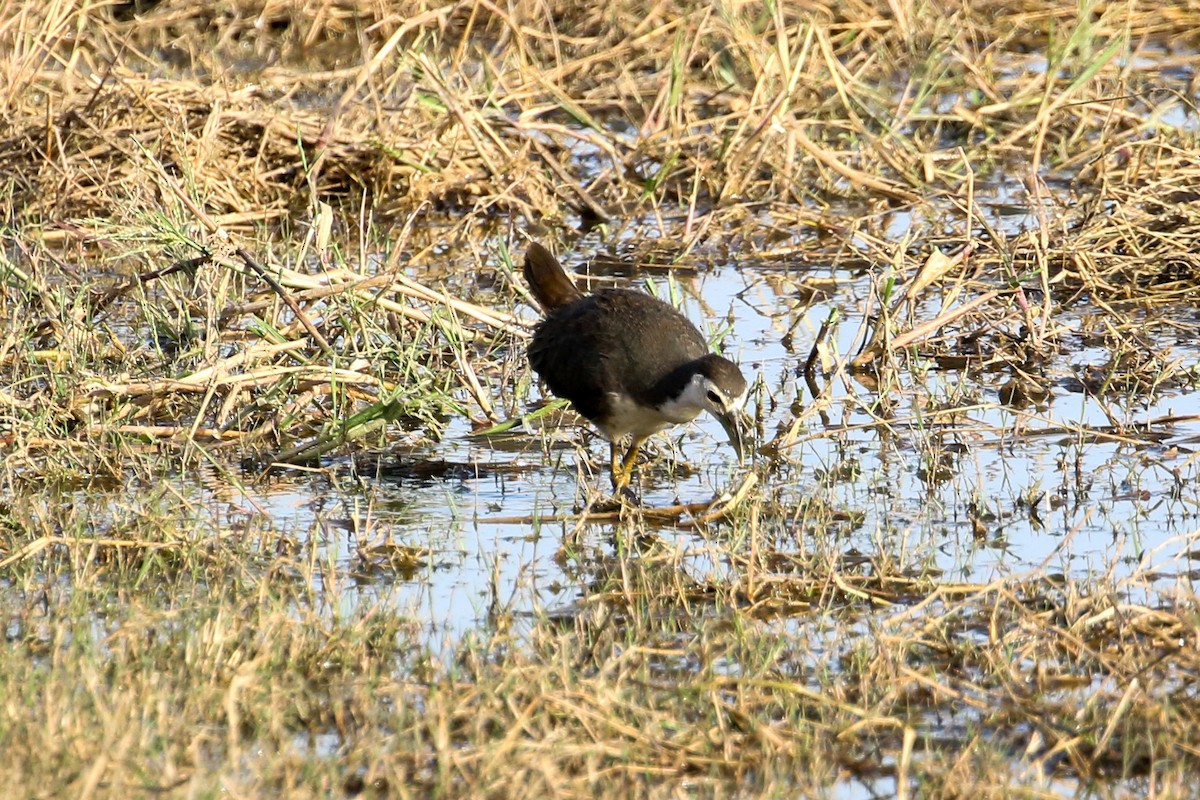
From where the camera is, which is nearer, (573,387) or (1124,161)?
(573,387)

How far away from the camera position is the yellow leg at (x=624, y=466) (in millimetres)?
6732

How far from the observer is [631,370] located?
255 inches

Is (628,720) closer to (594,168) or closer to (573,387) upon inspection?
(573,387)

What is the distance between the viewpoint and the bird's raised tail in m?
7.32

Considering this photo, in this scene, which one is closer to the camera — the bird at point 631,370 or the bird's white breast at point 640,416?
the bird at point 631,370

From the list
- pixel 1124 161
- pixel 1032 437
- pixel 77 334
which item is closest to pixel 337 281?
pixel 77 334

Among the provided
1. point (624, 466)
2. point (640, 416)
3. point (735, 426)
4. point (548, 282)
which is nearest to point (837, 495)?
point (735, 426)

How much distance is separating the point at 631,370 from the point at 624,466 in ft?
1.60

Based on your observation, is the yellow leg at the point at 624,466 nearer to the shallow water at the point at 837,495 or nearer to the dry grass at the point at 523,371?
the shallow water at the point at 837,495

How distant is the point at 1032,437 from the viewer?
22.8 ft

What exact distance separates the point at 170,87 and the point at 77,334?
2.84m

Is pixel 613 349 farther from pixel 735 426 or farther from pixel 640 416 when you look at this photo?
pixel 735 426

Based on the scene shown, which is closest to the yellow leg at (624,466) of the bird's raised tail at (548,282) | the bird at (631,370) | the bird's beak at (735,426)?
the bird at (631,370)

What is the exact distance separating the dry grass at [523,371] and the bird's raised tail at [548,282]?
228 mm
